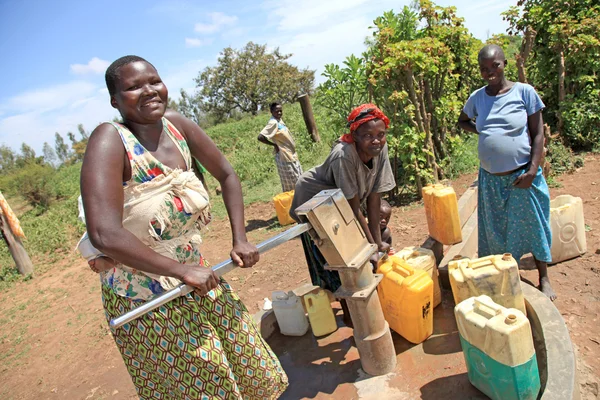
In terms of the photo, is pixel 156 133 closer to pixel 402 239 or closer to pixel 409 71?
pixel 402 239

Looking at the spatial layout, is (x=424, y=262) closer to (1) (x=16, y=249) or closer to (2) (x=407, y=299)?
(2) (x=407, y=299)

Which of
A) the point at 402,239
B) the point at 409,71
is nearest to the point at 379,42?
the point at 409,71

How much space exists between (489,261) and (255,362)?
1442 millimetres

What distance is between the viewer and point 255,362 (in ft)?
5.81

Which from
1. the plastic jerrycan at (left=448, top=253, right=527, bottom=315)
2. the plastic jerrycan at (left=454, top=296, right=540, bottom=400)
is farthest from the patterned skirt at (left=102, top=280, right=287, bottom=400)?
the plastic jerrycan at (left=448, top=253, right=527, bottom=315)

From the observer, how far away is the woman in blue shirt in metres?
2.88

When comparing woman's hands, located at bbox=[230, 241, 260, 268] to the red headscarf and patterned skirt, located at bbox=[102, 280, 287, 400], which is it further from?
the red headscarf

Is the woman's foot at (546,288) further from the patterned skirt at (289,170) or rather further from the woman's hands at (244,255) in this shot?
the patterned skirt at (289,170)

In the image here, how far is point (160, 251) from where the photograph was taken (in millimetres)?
1598

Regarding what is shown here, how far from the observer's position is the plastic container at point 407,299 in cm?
253

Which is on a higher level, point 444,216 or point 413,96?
point 413,96

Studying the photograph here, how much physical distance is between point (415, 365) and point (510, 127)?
5.69 ft

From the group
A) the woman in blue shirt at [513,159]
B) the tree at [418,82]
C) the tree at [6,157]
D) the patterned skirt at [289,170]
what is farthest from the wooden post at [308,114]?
the tree at [6,157]

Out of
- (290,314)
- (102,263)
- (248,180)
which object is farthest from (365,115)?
(248,180)
